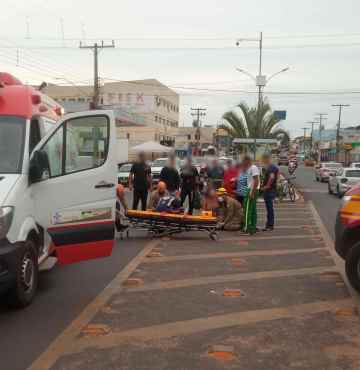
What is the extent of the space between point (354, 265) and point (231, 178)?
6.59 meters

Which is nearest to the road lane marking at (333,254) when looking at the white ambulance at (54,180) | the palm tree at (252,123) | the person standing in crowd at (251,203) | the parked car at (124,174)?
the person standing in crowd at (251,203)

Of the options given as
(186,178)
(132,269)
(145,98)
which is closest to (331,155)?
(145,98)

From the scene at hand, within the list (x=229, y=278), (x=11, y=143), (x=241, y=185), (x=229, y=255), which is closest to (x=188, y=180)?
(x=241, y=185)

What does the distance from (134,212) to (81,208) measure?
4.11 m

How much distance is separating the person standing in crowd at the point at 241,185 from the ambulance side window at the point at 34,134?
6.27 meters

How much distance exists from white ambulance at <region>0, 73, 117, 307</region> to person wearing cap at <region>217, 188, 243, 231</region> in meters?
5.63

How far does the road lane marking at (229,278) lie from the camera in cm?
656

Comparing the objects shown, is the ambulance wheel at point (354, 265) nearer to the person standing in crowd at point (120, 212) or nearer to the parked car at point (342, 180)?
the person standing in crowd at point (120, 212)

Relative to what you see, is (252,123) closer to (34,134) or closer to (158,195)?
(158,195)

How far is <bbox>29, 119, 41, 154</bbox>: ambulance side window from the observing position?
600cm

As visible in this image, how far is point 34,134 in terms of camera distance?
6152mm

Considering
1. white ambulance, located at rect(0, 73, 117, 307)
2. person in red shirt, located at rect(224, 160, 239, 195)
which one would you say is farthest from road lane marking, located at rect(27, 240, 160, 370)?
person in red shirt, located at rect(224, 160, 239, 195)

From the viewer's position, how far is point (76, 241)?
6.07 m

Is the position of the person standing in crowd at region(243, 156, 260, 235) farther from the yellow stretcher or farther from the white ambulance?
the white ambulance
